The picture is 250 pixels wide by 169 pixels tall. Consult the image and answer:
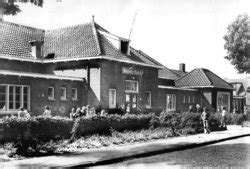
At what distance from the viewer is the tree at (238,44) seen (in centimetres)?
3654

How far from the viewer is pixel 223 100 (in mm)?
44406

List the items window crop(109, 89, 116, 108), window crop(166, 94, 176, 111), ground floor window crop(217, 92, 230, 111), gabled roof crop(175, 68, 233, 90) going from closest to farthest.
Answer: window crop(109, 89, 116, 108)
window crop(166, 94, 176, 111)
gabled roof crop(175, 68, 233, 90)
ground floor window crop(217, 92, 230, 111)

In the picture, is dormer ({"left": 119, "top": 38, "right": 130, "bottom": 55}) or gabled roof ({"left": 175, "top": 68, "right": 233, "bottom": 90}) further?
gabled roof ({"left": 175, "top": 68, "right": 233, "bottom": 90})

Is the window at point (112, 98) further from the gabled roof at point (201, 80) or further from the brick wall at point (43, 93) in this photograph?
the gabled roof at point (201, 80)

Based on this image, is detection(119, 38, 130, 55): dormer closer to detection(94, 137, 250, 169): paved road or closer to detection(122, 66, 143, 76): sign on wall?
detection(122, 66, 143, 76): sign on wall

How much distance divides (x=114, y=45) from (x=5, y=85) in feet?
34.5

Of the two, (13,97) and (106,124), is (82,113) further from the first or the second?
(13,97)

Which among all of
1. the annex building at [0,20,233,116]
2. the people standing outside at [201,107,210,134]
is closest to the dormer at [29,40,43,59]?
the annex building at [0,20,233,116]

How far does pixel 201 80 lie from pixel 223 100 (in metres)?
3.91

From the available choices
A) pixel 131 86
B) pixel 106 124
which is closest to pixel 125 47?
pixel 131 86

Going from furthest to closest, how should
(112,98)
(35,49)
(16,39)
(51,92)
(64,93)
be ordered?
(112,98)
(35,49)
(16,39)
(64,93)
(51,92)

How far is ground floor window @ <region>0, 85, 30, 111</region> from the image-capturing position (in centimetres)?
2317

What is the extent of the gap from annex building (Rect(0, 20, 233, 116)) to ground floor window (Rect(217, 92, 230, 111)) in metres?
10.9

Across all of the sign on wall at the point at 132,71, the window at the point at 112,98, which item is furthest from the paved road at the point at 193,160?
the sign on wall at the point at 132,71
